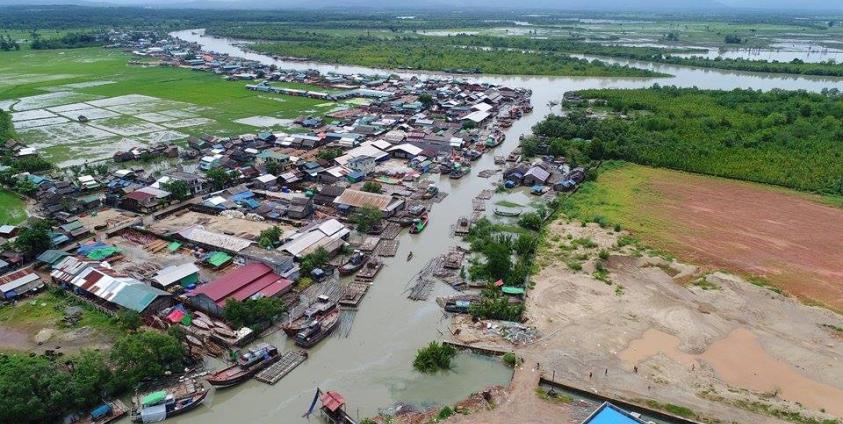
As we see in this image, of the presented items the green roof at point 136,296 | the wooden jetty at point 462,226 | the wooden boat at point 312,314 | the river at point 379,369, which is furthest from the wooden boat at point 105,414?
the wooden jetty at point 462,226

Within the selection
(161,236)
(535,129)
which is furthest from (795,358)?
(535,129)

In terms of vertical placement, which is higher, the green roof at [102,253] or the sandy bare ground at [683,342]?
the green roof at [102,253]

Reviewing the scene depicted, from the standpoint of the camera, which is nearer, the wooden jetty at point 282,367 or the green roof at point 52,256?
the wooden jetty at point 282,367

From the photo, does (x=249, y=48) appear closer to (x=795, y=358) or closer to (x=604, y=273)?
(x=604, y=273)

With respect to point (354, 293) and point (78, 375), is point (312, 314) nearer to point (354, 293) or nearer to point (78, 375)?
point (354, 293)

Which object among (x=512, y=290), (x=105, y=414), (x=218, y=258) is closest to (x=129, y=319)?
(x=105, y=414)

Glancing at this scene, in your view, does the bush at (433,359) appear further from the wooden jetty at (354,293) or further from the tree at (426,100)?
the tree at (426,100)

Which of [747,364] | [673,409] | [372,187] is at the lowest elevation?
[673,409]
